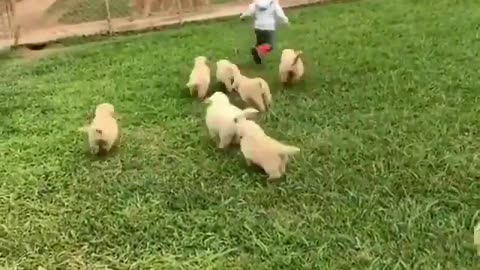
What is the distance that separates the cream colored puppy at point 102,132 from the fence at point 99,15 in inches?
79.7

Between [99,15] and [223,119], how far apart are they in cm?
258

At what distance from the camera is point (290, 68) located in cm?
337

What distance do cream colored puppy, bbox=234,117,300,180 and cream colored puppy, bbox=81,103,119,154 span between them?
1.59ft

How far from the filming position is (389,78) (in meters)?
3.46

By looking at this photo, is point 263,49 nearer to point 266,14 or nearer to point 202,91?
point 266,14

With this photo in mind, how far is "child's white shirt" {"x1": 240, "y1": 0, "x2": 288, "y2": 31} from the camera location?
3.74 m

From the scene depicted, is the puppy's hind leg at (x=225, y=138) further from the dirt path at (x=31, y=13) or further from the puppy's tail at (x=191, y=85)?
the dirt path at (x=31, y=13)

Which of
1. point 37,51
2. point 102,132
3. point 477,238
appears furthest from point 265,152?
point 37,51

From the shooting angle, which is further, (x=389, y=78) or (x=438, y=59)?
(x=438, y=59)

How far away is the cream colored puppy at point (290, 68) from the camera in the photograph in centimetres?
338

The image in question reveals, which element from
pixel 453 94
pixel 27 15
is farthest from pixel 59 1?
pixel 453 94

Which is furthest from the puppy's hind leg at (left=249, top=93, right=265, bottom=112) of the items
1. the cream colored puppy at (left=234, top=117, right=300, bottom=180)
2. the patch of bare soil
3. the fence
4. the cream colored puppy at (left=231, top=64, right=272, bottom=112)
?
the fence

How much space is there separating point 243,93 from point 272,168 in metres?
0.69

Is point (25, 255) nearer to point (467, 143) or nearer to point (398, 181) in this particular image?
point (398, 181)
